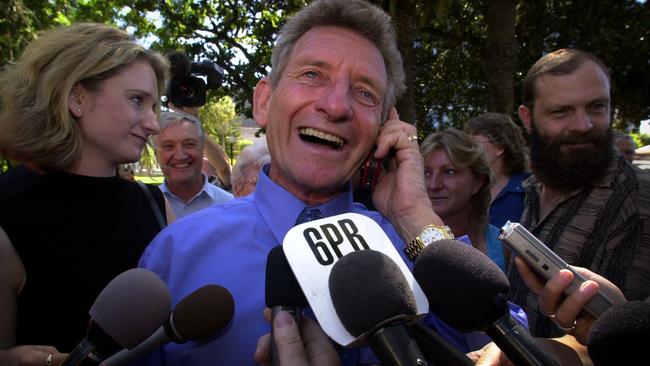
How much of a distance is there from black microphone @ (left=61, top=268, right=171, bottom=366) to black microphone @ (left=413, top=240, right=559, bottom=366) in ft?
2.13

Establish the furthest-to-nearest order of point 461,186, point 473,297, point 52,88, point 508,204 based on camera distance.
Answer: point 508,204, point 461,186, point 52,88, point 473,297

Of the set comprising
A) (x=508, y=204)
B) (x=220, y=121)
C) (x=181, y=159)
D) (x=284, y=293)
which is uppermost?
(x=284, y=293)

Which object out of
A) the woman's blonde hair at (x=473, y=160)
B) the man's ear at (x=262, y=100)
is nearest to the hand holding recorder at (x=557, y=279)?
the man's ear at (x=262, y=100)

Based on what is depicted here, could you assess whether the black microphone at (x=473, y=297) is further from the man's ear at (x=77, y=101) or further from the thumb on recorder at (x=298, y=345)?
the man's ear at (x=77, y=101)

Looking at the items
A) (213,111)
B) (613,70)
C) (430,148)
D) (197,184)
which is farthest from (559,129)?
(213,111)

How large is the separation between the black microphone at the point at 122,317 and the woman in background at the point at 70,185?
0.57 m

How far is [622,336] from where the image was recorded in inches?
36.9

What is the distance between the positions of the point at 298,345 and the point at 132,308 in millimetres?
411

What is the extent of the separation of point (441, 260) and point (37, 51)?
2016mm

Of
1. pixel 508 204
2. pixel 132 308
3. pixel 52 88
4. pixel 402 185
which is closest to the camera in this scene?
pixel 132 308

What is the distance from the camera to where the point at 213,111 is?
45.3 m

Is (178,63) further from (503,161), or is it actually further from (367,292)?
(367,292)

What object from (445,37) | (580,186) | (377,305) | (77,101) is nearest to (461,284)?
(377,305)

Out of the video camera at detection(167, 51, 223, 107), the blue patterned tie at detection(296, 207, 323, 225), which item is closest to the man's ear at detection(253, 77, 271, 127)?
the blue patterned tie at detection(296, 207, 323, 225)
